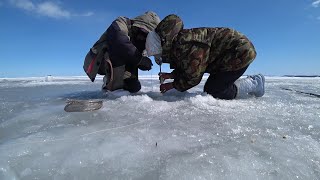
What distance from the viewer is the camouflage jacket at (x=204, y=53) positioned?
219cm

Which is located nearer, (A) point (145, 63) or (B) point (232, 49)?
(B) point (232, 49)

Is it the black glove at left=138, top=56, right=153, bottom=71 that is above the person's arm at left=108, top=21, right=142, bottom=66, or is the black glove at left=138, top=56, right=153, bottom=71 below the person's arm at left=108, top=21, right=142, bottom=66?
below

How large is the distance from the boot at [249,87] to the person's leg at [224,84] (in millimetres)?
98

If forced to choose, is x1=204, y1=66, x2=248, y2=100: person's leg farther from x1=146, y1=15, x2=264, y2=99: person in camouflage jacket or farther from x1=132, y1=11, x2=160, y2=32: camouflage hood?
x1=132, y1=11, x2=160, y2=32: camouflage hood

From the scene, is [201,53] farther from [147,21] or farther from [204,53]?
[147,21]

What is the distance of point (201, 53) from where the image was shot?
86.6 inches

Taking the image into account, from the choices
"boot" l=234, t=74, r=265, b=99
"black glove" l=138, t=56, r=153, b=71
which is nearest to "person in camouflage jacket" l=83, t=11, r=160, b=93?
"black glove" l=138, t=56, r=153, b=71

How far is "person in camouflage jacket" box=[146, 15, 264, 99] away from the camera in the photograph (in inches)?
85.8

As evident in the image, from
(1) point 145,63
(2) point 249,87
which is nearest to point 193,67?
(1) point 145,63

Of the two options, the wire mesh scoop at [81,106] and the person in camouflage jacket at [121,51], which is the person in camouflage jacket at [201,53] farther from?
the wire mesh scoop at [81,106]

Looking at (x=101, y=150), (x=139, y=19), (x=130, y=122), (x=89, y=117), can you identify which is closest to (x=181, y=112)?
(x=130, y=122)

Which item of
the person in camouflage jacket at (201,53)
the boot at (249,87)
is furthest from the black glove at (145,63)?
the boot at (249,87)

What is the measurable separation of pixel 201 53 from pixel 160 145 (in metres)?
1.28

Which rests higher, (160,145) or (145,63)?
(145,63)
